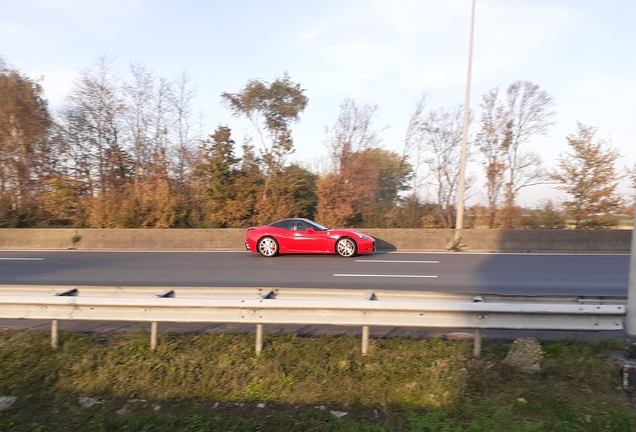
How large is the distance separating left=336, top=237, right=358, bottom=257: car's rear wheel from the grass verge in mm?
9946

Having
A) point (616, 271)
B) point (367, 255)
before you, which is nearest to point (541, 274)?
point (616, 271)

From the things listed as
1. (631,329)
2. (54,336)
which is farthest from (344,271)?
(631,329)

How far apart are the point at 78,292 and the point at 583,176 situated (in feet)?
69.3

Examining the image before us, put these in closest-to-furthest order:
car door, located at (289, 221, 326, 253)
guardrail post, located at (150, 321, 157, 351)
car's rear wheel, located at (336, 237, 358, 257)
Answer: guardrail post, located at (150, 321, 157, 351), car's rear wheel, located at (336, 237, 358, 257), car door, located at (289, 221, 326, 253)

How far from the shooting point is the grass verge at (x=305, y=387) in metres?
4.19

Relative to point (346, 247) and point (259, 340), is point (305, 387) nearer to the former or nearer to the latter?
point (259, 340)

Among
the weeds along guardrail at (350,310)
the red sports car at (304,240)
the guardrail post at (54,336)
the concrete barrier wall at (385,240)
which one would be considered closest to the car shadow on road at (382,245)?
the concrete barrier wall at (385,240)

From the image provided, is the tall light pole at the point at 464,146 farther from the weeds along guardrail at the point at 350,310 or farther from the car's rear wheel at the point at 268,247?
the weeds along guardrail at the point at 350,310

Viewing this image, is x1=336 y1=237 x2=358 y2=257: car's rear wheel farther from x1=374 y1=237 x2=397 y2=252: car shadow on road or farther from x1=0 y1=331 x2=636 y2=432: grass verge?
x1=0 y1=331 x2=636 y2=432: grass verge

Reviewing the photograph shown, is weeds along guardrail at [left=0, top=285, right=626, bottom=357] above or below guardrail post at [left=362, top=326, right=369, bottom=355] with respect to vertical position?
above

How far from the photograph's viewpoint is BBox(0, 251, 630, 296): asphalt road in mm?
10633

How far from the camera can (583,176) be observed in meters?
21.3

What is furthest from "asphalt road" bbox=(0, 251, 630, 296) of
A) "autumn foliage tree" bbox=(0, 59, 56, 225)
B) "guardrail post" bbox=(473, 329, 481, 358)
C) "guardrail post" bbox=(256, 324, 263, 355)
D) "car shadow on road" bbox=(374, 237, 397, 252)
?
"autumn foliage tree" bbox=(0, 59, 56, 225)

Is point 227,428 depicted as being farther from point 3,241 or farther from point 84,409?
point 3,241
